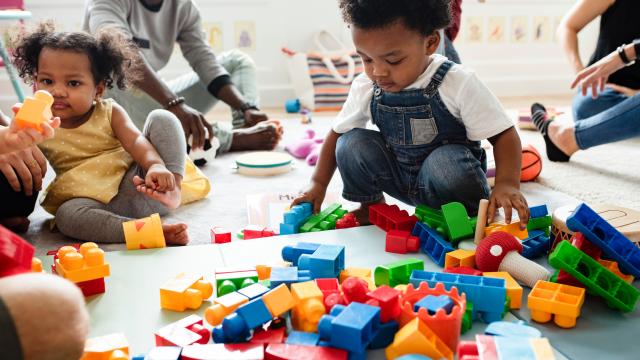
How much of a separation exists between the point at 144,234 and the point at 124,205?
0.22m

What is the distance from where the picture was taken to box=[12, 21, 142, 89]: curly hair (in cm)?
122

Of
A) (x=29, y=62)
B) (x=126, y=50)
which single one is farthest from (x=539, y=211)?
(x=29, y=62)

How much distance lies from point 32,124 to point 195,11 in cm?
116

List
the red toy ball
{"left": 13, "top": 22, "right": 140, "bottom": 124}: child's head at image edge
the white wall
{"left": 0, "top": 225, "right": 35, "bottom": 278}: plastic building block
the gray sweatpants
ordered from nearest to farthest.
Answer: {"left": 0, "top": 225, "right": 35, "bottom": 278}: plastic building block → {"left": 13, "top": 22, "right": 140, "bottom": 124}: child's head at image edge → the red toy ball → the gray sweatpants → the white wall

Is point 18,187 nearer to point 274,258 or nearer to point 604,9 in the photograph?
point 274,258

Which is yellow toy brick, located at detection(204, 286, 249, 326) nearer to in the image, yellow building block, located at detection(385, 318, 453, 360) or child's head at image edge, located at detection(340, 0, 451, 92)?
yellow building block, located at detection(385, 318, 453, 360)

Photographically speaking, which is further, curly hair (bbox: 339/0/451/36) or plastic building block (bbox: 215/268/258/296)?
curly hair (bbox: 339/0/451/36)

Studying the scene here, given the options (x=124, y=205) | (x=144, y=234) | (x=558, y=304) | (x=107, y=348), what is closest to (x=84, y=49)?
(x=124, y=205)

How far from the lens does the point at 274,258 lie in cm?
100

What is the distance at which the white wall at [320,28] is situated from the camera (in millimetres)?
2711

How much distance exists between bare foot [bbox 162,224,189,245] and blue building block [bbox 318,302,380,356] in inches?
18.7

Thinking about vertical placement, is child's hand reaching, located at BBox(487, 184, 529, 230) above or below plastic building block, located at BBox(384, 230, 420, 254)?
above

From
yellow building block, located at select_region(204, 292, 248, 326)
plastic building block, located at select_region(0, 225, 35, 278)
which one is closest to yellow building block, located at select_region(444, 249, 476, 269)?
yellow building block, located at select_region(204, 292, 248, 326)

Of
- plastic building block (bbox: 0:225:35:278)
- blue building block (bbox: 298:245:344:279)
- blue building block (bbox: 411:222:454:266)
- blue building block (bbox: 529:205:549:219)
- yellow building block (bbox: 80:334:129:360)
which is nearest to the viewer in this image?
plastic building block (bbox: 0:225:35:278)
